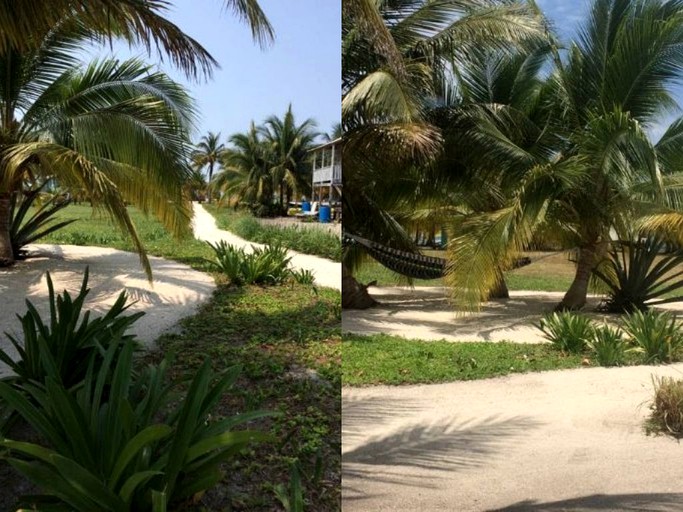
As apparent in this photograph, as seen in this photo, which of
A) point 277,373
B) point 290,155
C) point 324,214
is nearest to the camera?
point 324,214

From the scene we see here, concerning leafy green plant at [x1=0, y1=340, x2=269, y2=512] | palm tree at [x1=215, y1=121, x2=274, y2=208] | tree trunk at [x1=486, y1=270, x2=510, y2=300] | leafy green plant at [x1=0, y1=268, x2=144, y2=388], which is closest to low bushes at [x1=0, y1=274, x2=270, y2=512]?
leafy green plant at [x1=0, y1=340, x2=269, y2=512]

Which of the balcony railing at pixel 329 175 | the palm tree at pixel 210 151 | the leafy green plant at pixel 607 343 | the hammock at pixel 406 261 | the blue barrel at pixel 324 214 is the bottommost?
the leafy green plant at pixel 607 343

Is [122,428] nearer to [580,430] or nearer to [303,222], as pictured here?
[303,222]

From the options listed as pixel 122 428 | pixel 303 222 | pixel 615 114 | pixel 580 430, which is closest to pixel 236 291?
pixel 303 222

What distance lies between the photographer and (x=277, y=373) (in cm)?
287

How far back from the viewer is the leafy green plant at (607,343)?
181 cm

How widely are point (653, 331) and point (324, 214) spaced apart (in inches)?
42.4

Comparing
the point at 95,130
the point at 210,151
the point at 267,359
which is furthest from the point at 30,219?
the point at 267,359

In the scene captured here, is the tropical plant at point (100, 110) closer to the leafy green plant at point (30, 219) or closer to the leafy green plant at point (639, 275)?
the leafy green plant at point (30, 219)

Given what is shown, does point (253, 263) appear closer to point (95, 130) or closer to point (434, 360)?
point (95, 130)

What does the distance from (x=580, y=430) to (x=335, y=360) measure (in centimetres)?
115

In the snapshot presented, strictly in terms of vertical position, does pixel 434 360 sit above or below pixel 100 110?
below

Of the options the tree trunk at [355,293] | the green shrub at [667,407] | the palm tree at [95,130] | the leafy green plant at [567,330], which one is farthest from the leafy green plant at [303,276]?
the green shrub at [667,407]

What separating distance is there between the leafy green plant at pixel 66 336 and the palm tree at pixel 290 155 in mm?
849
